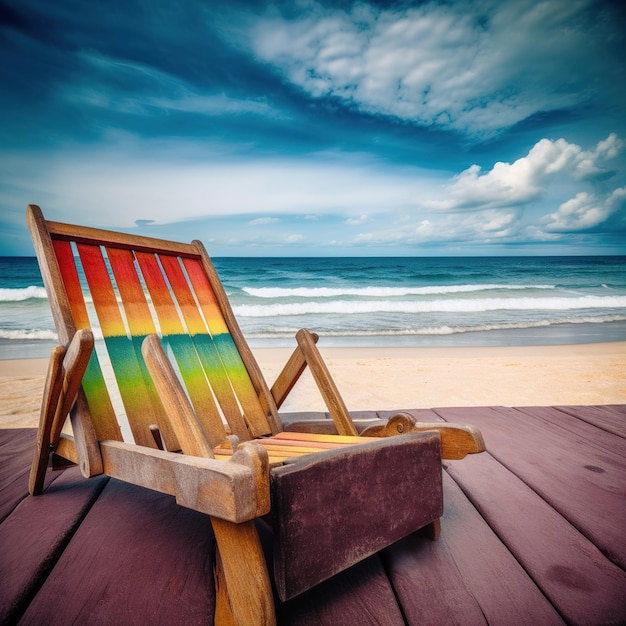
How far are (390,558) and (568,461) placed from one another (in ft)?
4.25

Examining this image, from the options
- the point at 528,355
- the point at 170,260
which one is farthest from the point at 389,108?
the point at 170,260

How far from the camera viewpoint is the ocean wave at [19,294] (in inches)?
599

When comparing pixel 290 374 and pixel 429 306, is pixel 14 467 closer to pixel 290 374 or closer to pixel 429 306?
pixel 290 374

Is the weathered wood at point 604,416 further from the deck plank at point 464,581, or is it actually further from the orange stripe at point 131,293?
the orange stripe at point 131,293

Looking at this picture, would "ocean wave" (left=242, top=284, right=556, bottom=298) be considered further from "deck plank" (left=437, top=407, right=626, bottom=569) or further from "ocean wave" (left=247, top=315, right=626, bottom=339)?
"deck plank" (left=437, top=407, right=626, bottom=569)

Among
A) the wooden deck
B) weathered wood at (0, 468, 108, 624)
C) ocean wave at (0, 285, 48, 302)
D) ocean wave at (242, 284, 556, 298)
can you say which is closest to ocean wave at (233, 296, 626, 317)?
ocean wave at (242, 284, 556, 298)

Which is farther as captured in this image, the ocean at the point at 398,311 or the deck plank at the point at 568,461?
the ocean at the point at 398,311

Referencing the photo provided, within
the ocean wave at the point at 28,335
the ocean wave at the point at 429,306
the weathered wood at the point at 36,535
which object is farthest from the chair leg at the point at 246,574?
the ocean wave at the point at 429,306

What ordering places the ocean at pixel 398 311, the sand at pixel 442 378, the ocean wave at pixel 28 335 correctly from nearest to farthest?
the sand at pixel 442 378 < the ocean at pixel 398 311 < the ocean wave at pixel 28 335

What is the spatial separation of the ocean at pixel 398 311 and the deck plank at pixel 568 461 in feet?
18.3

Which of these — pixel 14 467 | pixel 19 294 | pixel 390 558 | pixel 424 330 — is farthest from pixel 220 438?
pixel 19 294

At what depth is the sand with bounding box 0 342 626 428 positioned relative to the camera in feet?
13.5

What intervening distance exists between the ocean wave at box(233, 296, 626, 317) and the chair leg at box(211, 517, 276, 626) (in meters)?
12.3

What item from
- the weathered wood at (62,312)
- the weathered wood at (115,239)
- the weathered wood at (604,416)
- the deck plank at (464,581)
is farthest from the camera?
the weathered wood at (604,416)
